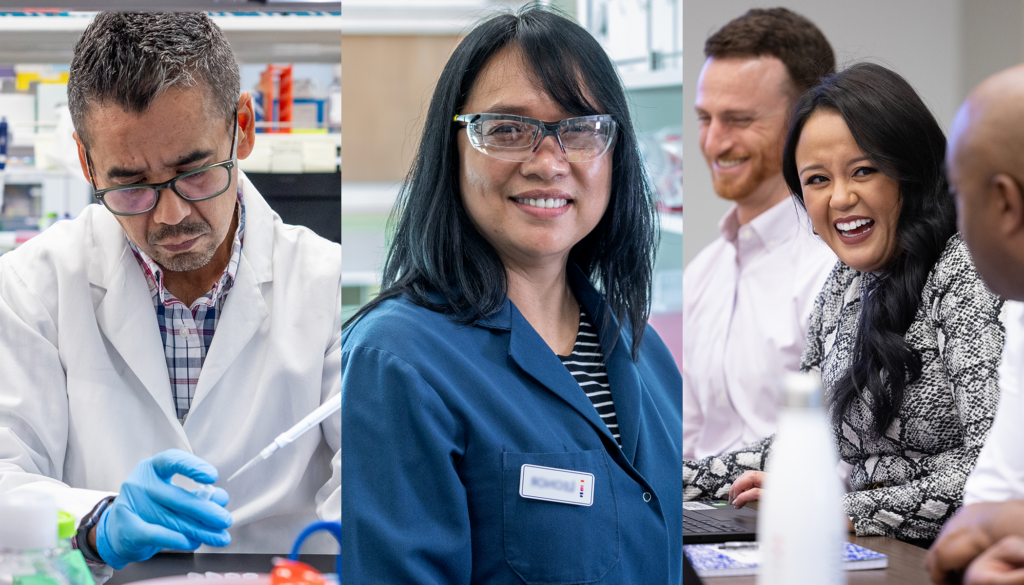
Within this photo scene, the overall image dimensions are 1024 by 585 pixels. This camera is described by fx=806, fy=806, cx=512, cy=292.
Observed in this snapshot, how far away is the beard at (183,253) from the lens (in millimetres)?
1205

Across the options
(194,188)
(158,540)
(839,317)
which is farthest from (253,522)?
(839,317)

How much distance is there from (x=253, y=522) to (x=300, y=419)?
0.18 m

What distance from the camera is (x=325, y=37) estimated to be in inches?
49.5

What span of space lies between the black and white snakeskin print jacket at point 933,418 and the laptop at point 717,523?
214 mm

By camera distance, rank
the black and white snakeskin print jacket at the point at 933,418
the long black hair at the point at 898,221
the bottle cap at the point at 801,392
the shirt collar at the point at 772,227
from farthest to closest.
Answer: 1. the shirt collar at the point at 772,227
2. the long black hair at the point at 898,221
3. the black and white snakeskin print jacket at the point at 933,418
4. the bottle cap at the point at 801,392

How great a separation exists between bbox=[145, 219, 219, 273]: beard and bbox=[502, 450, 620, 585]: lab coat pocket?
1.82 feet

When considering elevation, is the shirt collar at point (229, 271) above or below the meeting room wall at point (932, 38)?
below

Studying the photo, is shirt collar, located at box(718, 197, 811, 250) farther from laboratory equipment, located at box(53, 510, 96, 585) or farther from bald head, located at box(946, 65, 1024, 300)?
laboratory equipment, located at box(53, 510, 96, 585)

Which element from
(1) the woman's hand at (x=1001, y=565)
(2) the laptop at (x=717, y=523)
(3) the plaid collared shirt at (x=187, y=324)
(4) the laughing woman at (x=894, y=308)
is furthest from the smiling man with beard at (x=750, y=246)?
(3) the plaid collared shirt at (x=187, y=324)

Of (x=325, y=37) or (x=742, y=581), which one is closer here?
(x=325, y=37)

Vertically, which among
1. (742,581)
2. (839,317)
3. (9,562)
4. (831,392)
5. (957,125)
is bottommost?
(742,581)

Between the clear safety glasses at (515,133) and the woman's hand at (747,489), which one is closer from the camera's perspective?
the clear safety glasses at (515,133)

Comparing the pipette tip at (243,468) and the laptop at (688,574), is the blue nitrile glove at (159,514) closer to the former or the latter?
the pipette tip at (243,468)

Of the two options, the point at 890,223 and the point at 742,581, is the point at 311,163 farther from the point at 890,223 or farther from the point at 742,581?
the point at 890,223
